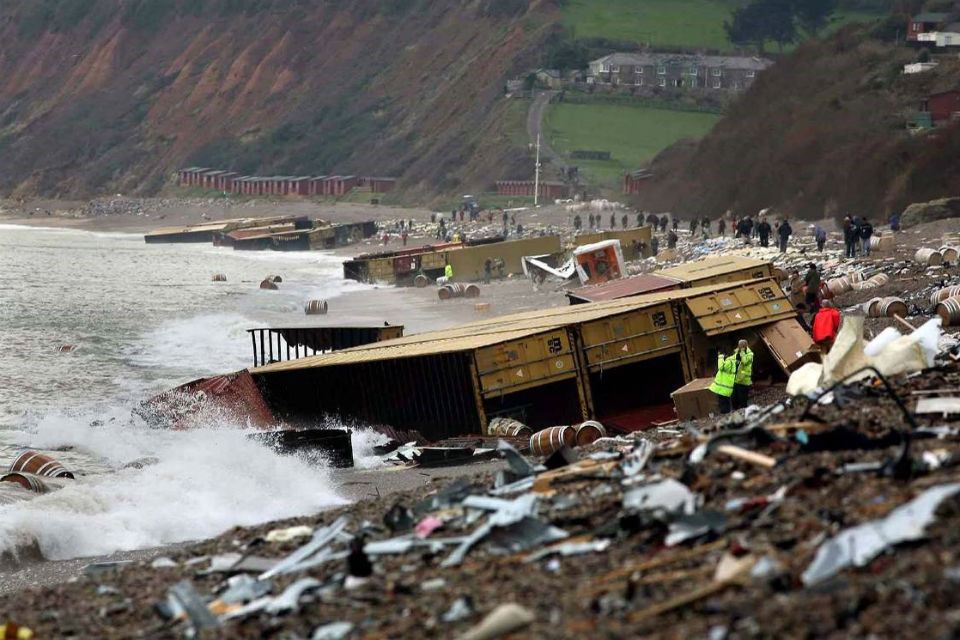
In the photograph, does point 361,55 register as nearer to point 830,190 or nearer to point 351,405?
point 830,190

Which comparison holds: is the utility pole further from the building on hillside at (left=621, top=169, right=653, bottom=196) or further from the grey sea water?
the grey sea water

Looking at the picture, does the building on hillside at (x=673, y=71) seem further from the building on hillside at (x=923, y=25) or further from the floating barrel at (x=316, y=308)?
the floating barrel at (x=316, y=308)

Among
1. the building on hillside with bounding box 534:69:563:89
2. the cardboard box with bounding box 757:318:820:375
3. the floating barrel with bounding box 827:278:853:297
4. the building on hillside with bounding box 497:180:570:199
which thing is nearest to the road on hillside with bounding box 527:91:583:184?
the building on hillside with bounding box 534:69:563:89

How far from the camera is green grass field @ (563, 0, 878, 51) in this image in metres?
148

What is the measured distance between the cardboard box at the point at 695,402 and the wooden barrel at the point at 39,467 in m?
9.76

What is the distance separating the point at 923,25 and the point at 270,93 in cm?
8377

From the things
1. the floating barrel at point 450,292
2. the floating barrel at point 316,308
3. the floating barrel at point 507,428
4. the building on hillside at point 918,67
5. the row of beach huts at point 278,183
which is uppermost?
the row of beach huts at point 278,183

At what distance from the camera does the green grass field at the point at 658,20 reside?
148000 mm

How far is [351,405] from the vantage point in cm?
2420

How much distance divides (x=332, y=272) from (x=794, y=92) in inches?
1589

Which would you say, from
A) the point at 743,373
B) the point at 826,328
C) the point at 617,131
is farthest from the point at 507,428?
the point at 617,131

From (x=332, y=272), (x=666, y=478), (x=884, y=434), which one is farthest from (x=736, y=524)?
A: (x=332, y=272)

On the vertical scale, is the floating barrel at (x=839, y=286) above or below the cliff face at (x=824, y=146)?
below

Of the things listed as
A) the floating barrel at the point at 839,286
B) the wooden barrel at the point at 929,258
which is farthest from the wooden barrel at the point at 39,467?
the wooden barrel at the point at 929,258
